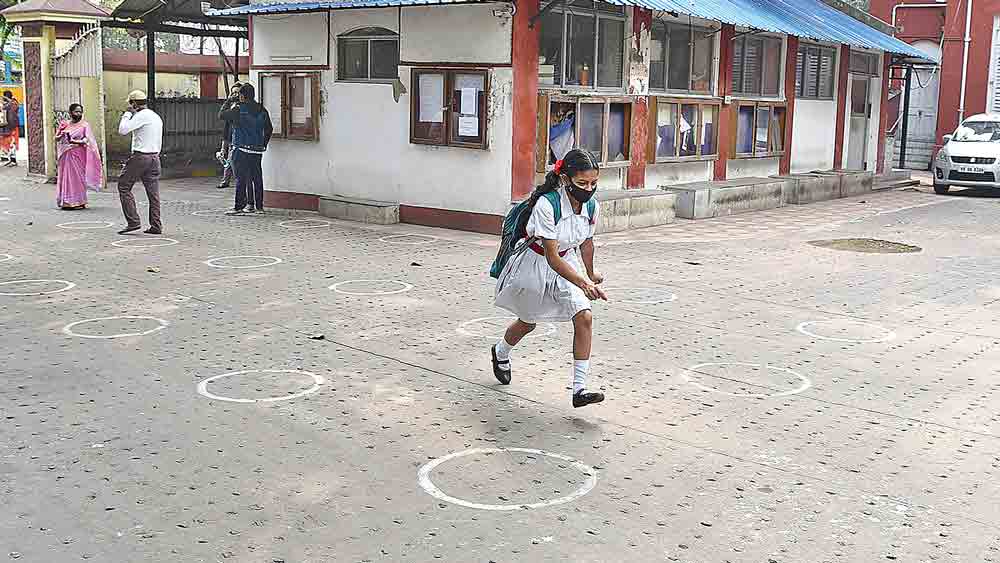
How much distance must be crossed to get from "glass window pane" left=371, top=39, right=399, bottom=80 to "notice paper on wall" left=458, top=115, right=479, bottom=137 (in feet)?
4.65

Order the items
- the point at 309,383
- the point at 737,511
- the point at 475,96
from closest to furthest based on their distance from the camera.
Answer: the point at 737,511 → the point at 309,383 → the point at 475,96

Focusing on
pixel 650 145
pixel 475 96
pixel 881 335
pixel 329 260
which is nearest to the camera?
pixel 881 335

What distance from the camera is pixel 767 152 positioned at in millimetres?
19375

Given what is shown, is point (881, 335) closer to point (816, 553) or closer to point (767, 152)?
point (816, 553)

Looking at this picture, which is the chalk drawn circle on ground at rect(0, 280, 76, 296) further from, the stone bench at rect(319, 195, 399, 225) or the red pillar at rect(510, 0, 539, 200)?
the red pillar at rect(510, 0, 539, 200)

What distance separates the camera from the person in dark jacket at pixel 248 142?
15.4m

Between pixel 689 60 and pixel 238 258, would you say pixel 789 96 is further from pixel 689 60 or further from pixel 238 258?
pixel 238 258

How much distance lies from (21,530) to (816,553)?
128 inches

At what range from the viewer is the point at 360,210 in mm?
14836

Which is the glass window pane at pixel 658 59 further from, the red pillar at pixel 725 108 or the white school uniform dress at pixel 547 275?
the white school uniform dress at pixel 547 275

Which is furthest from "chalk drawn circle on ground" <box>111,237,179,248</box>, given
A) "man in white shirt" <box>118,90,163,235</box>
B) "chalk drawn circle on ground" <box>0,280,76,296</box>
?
"chalk drawn circle on ground" <box>0,280,76,296</box>

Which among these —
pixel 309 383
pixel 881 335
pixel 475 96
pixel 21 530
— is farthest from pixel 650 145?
pixel 21 530

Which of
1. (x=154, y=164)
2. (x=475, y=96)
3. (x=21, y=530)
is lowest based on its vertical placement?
(x=21, y=530)

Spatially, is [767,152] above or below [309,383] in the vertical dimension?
above
